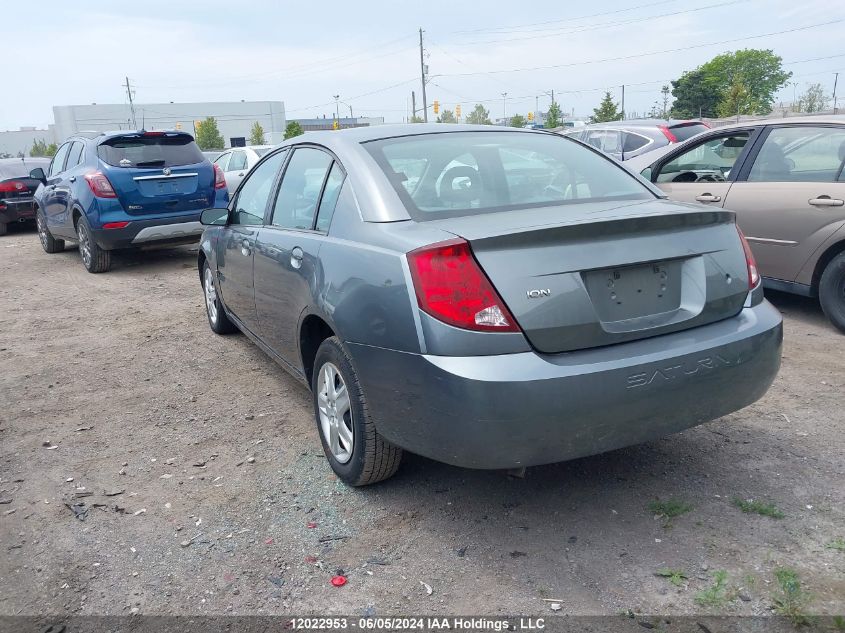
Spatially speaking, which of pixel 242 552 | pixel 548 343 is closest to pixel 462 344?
pixel 548 343

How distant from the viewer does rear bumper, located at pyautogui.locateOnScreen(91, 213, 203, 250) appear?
8.74 metres

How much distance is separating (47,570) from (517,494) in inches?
78.7

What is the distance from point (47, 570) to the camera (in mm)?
2830

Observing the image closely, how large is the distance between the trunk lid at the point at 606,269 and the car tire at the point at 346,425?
2.62 ft

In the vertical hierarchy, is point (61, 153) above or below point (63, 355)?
above

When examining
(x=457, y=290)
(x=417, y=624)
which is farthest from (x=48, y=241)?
(x=417, y=624)

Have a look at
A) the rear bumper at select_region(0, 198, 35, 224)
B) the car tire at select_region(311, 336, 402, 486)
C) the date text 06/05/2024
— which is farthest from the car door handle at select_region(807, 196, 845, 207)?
the rear bumper at select_region(0, 198, 35, 224)

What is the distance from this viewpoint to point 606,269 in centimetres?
267

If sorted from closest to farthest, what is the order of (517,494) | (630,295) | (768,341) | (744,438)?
1. (630,295)
2. (768,341)
3. (517,494)
4. (744,438)

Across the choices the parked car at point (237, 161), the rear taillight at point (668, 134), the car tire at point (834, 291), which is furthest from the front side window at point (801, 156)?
the parked car at point (237, 161)

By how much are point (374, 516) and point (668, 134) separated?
10.4m

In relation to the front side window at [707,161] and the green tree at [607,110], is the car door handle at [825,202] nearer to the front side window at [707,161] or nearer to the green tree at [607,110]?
the front side window at [707,161]

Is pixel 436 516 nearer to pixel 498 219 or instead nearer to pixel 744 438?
pixel 498 219

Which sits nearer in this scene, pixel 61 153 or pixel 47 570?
pixel 47 570
